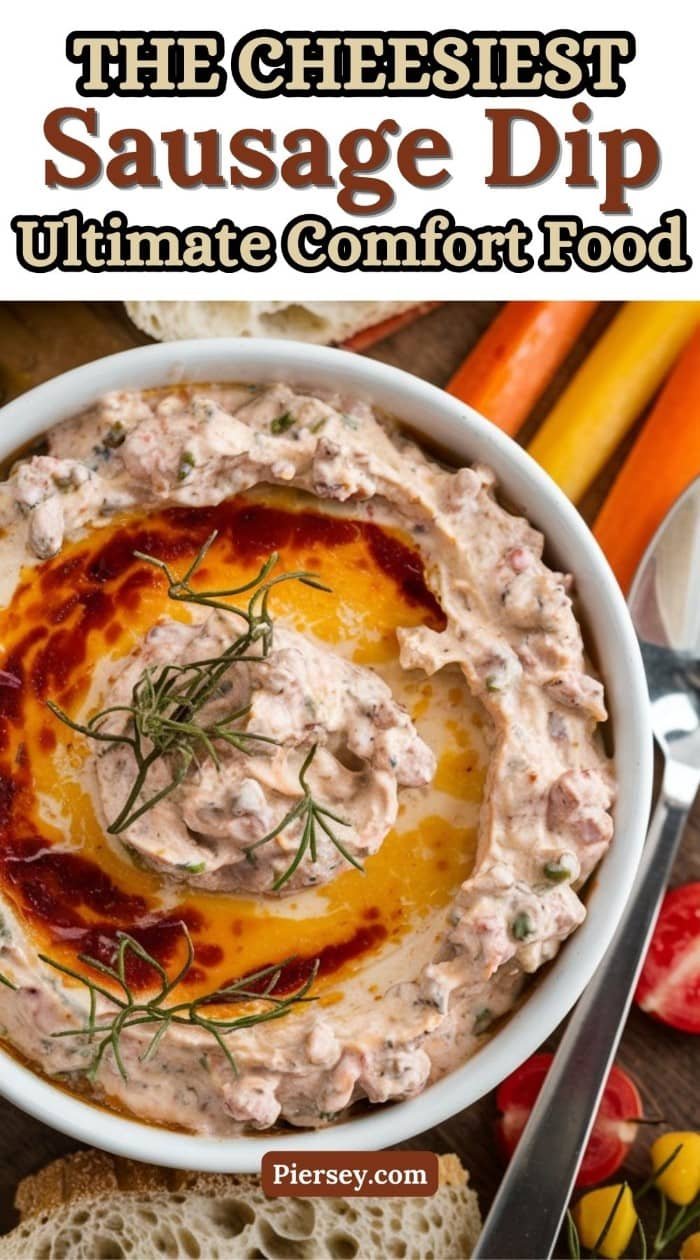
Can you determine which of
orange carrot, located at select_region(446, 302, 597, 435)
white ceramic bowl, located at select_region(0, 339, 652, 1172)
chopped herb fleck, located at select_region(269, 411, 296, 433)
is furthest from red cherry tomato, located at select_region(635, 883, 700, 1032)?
chopped herb fleck, located at select_region(269, 411, 296, 433)

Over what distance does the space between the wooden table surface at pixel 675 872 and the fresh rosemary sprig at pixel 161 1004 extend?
2.09 feet

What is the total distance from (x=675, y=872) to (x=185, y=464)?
1477 mm

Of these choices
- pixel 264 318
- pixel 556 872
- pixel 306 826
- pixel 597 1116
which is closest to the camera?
pixel 306 826

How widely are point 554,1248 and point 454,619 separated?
4.73ft

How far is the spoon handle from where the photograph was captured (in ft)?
9.29

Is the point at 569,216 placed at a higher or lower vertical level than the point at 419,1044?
higher

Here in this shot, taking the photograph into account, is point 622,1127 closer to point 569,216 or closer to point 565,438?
point 565,438

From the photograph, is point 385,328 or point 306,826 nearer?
point 306,826

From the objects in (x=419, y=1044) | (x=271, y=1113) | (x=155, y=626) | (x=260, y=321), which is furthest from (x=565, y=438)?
(x=271, y=1113)

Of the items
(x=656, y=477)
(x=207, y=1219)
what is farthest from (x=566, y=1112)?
(x=656, y=477)

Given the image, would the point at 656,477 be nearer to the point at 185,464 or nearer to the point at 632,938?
the point at 632,938

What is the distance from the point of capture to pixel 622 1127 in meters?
3.02

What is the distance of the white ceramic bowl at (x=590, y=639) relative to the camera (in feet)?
8.18

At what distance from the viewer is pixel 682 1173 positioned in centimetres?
297
